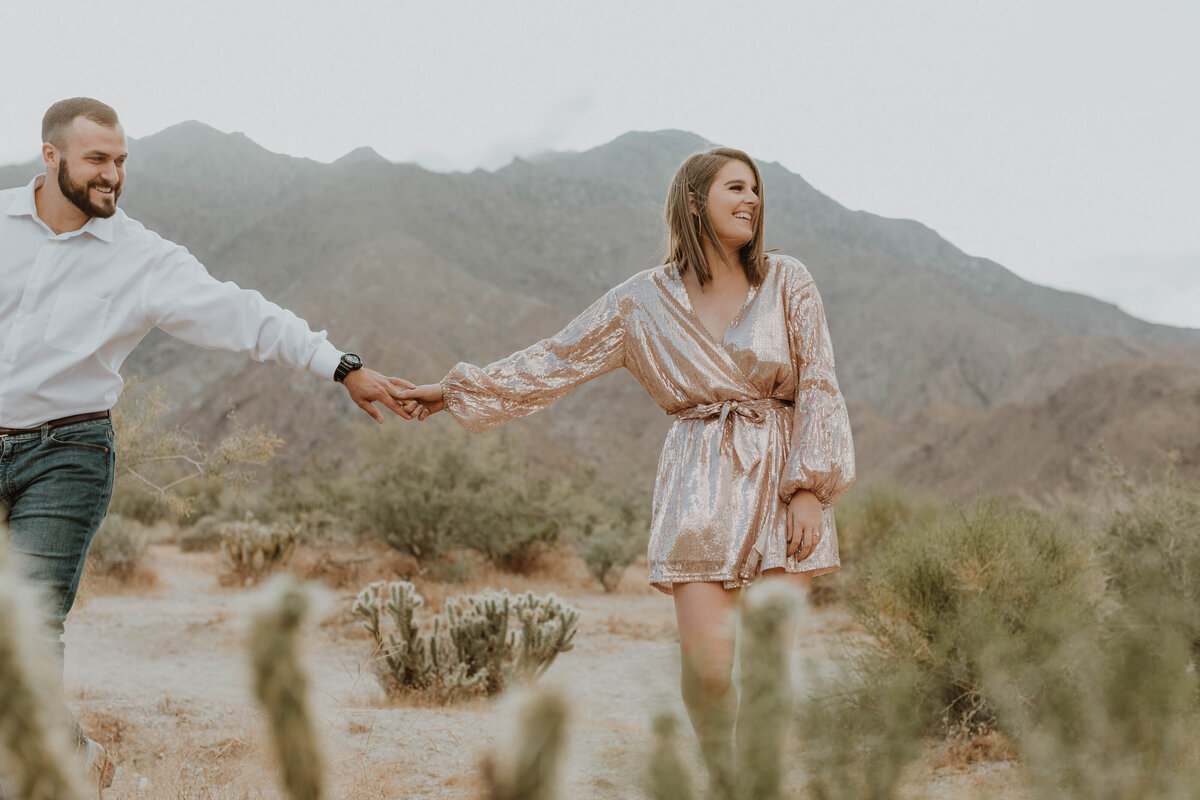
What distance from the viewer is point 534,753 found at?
0.61 meters

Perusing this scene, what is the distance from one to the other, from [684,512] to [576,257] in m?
63.0

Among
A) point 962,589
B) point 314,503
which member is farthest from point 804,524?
point 314,503

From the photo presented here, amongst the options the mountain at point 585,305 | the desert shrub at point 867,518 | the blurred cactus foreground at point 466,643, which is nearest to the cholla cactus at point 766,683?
the blurred cactus foreground at point 466,643

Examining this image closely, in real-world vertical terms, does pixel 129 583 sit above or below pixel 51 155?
below

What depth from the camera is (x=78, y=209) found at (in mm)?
3031

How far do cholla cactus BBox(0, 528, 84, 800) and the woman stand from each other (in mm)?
2248

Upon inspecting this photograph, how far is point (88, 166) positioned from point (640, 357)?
5.85 feet

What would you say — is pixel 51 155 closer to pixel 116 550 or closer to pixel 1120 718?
pixel 1120 718

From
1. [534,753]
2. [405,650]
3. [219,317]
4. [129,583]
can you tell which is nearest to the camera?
[534,753]

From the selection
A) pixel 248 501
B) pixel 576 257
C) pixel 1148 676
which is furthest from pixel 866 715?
pixel 576 257

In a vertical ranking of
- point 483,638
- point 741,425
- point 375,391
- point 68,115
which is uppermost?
point 68,115

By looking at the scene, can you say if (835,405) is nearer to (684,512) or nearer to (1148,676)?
(684,512)

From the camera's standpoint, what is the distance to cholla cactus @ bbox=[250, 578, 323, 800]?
2.20ft

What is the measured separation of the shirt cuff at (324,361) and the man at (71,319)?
0.35 meters
